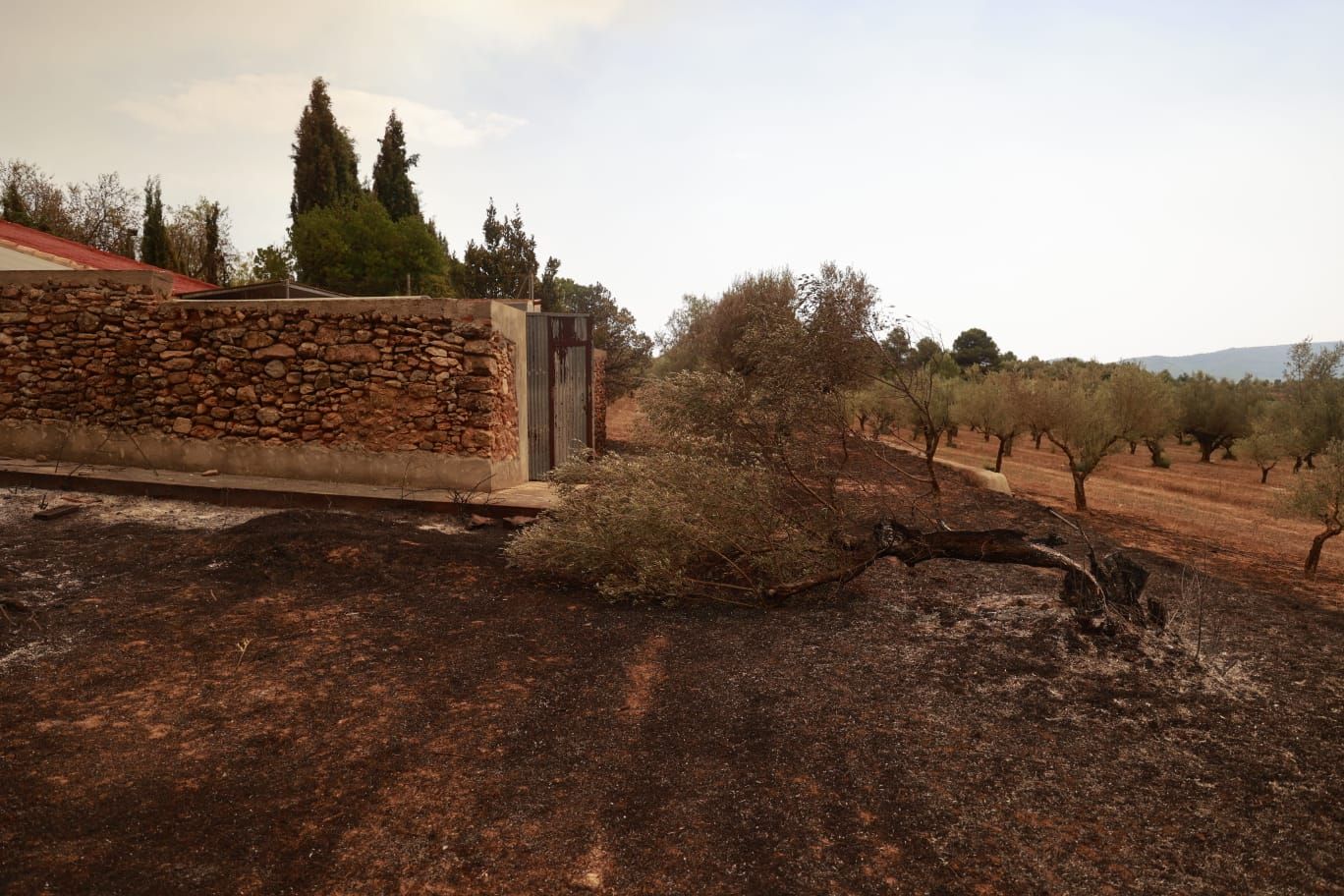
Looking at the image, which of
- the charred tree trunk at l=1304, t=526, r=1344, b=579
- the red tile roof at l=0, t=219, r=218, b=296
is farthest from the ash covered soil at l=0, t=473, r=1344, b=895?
the red tile roof at l=0, t=219, r=218, b=296

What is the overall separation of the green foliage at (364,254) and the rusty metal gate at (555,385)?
64.7 ft

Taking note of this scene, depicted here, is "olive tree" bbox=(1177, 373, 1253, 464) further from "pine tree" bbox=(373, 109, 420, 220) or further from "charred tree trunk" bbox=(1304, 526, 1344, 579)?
"pine tree" bbox=(373, 109, 420, 220)

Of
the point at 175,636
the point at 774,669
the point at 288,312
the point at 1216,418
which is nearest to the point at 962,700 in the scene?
the point at 774,669

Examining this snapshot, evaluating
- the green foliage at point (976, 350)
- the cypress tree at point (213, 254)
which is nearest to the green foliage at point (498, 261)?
the cypress tree at point (213, 254)

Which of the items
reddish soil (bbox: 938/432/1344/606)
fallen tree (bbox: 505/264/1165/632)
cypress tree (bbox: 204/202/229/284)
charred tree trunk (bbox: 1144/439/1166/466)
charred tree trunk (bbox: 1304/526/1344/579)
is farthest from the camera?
cypress tree (bbox: 204/202/229/284)

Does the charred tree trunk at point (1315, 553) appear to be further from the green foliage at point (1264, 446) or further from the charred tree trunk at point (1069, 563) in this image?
the green foliage at point (1264, 446)

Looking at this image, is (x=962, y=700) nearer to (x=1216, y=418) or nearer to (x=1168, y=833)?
(x=1168, y=833)

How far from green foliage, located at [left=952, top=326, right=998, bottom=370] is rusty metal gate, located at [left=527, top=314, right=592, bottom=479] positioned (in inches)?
1858

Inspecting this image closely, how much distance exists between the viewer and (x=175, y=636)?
15.0 ft

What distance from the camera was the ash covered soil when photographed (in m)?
2.64

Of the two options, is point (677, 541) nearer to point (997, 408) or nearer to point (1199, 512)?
point (1199, 512)

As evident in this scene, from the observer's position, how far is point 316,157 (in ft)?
116

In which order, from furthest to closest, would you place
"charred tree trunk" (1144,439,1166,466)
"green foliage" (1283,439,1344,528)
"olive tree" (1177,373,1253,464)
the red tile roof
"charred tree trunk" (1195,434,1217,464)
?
"charred tree trunk" (1195,434,1217,464)
"olive tree" (1177,373,1253,464)
"charred tree trunk" (1144,439,1166,466)
the red tile roof
"green foliage" (1283,439,1344,528)

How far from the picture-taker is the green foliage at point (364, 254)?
2878 centimetres
